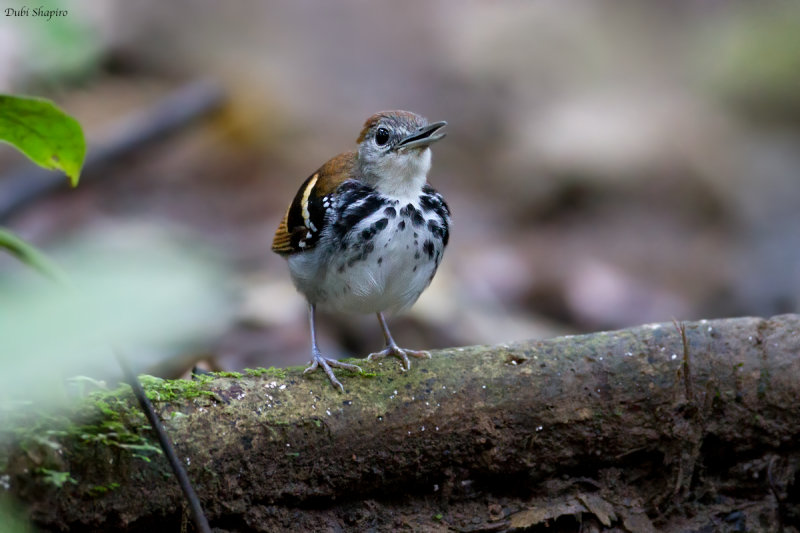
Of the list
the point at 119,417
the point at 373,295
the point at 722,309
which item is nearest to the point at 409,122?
the point at 373,295

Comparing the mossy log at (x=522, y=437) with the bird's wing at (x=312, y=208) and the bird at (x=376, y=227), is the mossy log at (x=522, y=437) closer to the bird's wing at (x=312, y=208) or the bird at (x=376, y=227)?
the bird at (x=376, y=227)

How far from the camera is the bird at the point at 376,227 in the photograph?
11.4 feet

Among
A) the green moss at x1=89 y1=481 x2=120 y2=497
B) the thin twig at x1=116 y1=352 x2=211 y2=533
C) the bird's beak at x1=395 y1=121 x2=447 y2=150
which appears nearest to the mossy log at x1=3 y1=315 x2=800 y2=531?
the green moss at x1=89 y1=481 x2=120 y2=497

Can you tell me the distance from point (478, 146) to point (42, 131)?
28.5 ft

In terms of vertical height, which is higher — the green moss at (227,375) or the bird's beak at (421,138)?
the bird's beak at (421,138)

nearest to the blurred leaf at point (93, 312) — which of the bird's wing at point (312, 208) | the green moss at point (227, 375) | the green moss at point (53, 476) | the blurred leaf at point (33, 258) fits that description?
the blurred leaf at point (33, 258)

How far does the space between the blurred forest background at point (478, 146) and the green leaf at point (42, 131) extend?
203cm

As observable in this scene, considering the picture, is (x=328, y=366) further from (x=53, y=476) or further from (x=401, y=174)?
(x=53, y=476)

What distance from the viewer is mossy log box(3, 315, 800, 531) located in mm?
2812

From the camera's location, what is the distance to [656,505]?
124 inches

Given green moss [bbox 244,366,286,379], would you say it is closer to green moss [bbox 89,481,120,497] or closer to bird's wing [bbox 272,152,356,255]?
green moss [bbox 89,481,120,497]

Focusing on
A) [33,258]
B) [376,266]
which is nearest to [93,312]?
[33,258]

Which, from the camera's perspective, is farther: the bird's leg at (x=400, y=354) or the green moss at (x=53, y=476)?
the bird's leg at (x=400, y=354)

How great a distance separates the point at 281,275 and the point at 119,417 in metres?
4.36
